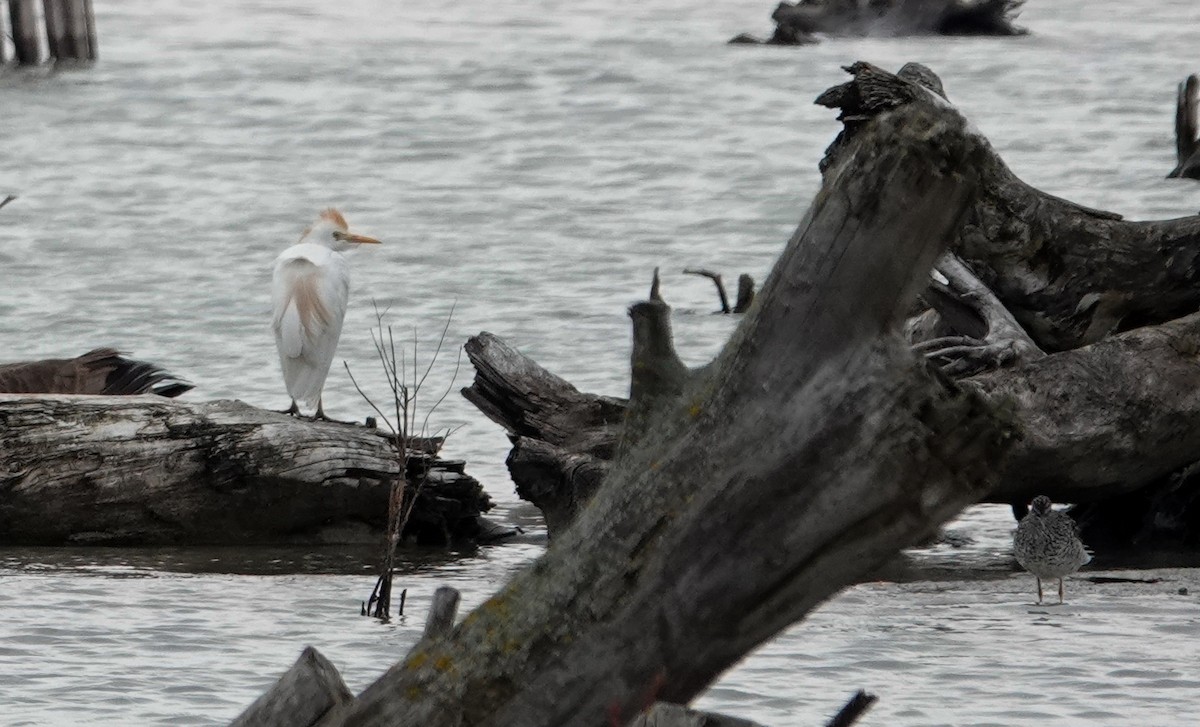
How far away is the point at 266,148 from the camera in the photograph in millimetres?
27344

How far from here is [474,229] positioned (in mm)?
21562

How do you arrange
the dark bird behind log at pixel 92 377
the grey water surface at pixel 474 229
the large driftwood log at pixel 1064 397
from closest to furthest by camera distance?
the grey water surface at pixel 474 229, the large driftwood log at pixel 1064 397, the dark bird behind log at pixel 92 377

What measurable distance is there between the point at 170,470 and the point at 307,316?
7.80 ft

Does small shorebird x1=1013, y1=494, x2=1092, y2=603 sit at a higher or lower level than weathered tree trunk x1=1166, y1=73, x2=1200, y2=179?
lower

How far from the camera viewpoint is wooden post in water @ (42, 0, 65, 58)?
3198cm

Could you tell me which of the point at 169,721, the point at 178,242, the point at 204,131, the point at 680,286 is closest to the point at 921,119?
the point at 169,721

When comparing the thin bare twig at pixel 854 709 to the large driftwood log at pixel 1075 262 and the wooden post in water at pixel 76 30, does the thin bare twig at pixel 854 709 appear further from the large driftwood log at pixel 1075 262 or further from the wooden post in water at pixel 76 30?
the wooden post in water at pixel 76 30

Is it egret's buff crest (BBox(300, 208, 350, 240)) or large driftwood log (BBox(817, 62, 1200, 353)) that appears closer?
large driftwood log (BBox(817, 62, 1200, 353))

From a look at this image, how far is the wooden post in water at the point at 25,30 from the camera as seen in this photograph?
103 feet

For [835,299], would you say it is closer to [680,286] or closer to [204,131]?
[680,286]

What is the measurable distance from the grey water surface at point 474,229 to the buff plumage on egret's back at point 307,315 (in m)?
1.13

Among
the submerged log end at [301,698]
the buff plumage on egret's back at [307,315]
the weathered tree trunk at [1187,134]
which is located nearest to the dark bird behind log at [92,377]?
the buff plumage on egret's back at [307,315]

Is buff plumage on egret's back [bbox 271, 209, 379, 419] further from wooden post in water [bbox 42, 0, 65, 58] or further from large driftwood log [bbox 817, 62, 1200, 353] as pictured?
wooden post in water [bbox 42, 0, 65, 58]

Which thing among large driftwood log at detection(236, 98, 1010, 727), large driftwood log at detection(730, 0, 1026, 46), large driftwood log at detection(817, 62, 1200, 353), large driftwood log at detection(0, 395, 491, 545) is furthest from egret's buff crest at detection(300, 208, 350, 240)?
large driftwood log at detection(730, 0, 1026, 46)
